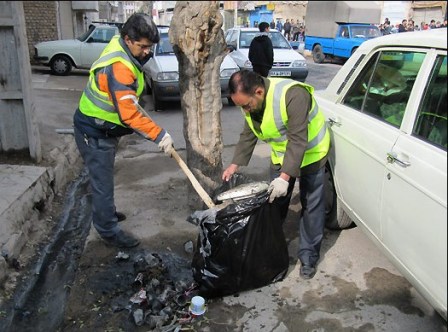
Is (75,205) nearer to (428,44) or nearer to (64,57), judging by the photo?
(428,44)

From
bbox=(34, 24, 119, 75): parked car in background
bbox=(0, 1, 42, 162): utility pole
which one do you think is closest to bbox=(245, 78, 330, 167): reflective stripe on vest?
bbox=(0, 1, 42, 162): utility pole

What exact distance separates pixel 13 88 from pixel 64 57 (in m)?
8.93

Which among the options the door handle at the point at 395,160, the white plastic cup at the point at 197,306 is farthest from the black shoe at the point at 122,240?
the door handle at the point at 395,160

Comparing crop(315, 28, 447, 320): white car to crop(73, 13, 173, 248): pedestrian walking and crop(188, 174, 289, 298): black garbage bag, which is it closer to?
crop(188, 174, 289, 298): black garbage bag

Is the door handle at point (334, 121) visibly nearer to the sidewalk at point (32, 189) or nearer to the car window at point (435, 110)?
the car window at point (435, 110)

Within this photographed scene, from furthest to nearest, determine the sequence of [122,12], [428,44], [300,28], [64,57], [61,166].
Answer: [122,12], [300,28], [64,57], [61,166], [428,44]

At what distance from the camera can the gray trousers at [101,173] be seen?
3.27m

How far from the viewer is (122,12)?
4247 cm

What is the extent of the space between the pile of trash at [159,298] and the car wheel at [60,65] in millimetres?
11043

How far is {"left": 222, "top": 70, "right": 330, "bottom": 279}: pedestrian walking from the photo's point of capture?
261cm

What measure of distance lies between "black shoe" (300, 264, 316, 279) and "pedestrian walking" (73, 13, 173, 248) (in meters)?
1.27

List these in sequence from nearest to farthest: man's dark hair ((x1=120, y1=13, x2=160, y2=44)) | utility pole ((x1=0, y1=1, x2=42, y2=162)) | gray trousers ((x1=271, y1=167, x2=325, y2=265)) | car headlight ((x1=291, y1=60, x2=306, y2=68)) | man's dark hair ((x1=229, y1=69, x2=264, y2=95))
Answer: man's dark hair ((x1=229, y1=69, x2=264, y2=95)) → man's dark hair ((x1=120, y1=13, x2=160, y2=44)) → gray trousers ((x1=271, y1=167, x2=325, y2=265)) → utility pole ((x1=0, y1=1, x2=42, y2=162)) → car headlight ((x1=291, y1=60, x2=306, y2=68))

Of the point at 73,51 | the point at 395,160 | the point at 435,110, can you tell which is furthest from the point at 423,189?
the point at 73,51

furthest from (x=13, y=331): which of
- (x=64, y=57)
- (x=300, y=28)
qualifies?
(x=300, y=28)
